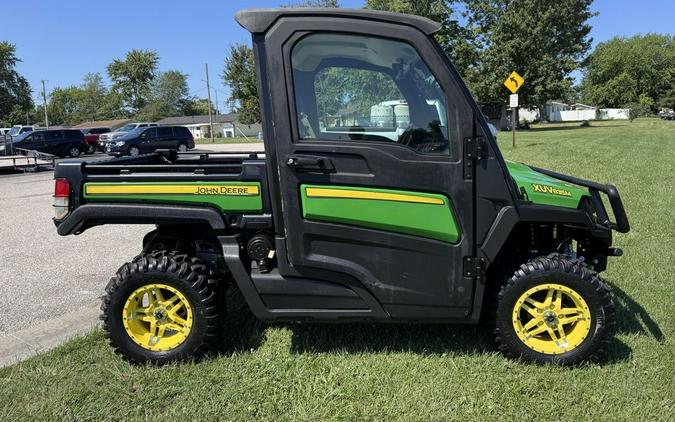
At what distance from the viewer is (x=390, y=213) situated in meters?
3.03

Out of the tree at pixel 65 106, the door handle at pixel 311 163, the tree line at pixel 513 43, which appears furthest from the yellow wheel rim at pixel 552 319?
the tree at pixel 65 106

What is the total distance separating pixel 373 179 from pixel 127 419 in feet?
6.23

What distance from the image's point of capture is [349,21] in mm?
2955

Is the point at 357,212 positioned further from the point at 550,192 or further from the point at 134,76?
the point at 134,76

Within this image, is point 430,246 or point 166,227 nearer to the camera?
point 430,246

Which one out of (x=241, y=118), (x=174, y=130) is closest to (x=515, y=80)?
(x=174, y=130)

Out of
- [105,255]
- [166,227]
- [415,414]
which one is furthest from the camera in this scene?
[105,255]

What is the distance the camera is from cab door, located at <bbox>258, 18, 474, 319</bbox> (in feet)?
9.78

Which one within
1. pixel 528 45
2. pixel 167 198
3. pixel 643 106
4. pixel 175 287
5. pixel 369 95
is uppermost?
pixel 528 45

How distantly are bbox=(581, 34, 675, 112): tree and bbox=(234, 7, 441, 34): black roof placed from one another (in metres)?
89.4

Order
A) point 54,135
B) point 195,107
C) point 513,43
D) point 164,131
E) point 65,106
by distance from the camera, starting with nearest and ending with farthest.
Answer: point 54,135, point 164,131, point 513,43, point 195,107, point 65,106

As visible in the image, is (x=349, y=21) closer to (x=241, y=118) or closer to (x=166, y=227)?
(x=166, y=227)

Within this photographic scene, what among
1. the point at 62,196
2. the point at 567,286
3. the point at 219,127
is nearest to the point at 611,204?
the point at 567,286

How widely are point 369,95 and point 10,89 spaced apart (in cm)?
9662
